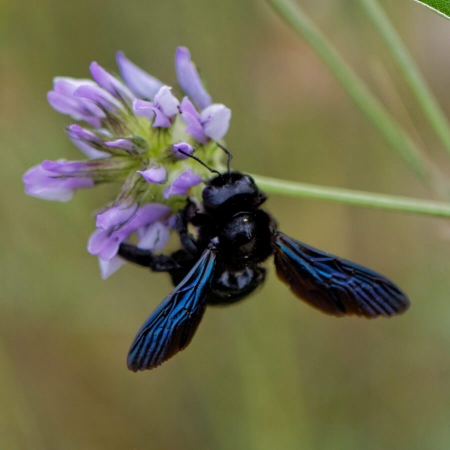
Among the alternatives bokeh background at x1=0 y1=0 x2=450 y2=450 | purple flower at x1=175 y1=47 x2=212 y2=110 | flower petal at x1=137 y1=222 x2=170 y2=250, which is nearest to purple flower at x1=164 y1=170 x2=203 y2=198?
flower petal at x1=137 y1=222 x2=170 y2=250

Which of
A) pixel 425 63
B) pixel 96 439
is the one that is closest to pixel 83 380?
pixel 96 439

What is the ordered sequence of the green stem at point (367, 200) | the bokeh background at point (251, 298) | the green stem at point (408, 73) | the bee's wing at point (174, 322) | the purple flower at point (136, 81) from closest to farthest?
the bee's wing at point (174, 322), the green stem at point (367, 200), the purple flower at point (136, 81), the green stem at point (408, 73), the bokeh background at point (251, 298)

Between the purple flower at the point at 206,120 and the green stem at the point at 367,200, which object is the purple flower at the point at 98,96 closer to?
the purple flower at the point at 206,120

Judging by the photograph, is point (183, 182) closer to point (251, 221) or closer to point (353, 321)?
point (251, 221)

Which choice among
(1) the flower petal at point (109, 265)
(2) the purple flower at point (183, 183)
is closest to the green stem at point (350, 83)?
(2) the purple flower at point (183, 183)

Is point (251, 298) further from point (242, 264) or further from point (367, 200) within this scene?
point (367, 200)

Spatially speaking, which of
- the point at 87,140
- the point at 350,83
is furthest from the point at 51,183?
the point at 350,83

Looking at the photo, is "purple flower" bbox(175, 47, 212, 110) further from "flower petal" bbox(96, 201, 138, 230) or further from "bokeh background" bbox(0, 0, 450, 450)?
"bokeh background" bbox(0, 0, 450, 450)
